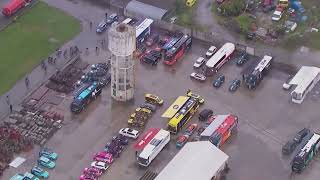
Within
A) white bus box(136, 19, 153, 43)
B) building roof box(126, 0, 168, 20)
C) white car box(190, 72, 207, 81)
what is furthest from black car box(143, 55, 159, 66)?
building roof box(126, 0, 168, 20)

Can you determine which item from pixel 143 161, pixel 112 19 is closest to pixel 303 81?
pixel 143 161

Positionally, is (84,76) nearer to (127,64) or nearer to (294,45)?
(127,64)

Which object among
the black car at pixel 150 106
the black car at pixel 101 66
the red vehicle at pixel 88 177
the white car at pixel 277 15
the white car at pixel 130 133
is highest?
the white car at pixel 277 15

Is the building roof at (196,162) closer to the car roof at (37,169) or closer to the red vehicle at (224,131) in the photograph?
the red vehicle at (224,131)

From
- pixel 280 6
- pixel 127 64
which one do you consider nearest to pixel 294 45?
pixel 280 6

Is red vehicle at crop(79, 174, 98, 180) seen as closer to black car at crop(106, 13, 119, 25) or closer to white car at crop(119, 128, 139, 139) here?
white car at crop(119, 128, 139, 139)

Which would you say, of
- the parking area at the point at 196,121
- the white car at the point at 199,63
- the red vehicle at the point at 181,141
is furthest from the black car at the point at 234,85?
the red vehicle at the point at 181,141

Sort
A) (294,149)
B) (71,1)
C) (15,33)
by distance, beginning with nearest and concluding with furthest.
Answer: (294,149)
(15,33)
(71,1)
